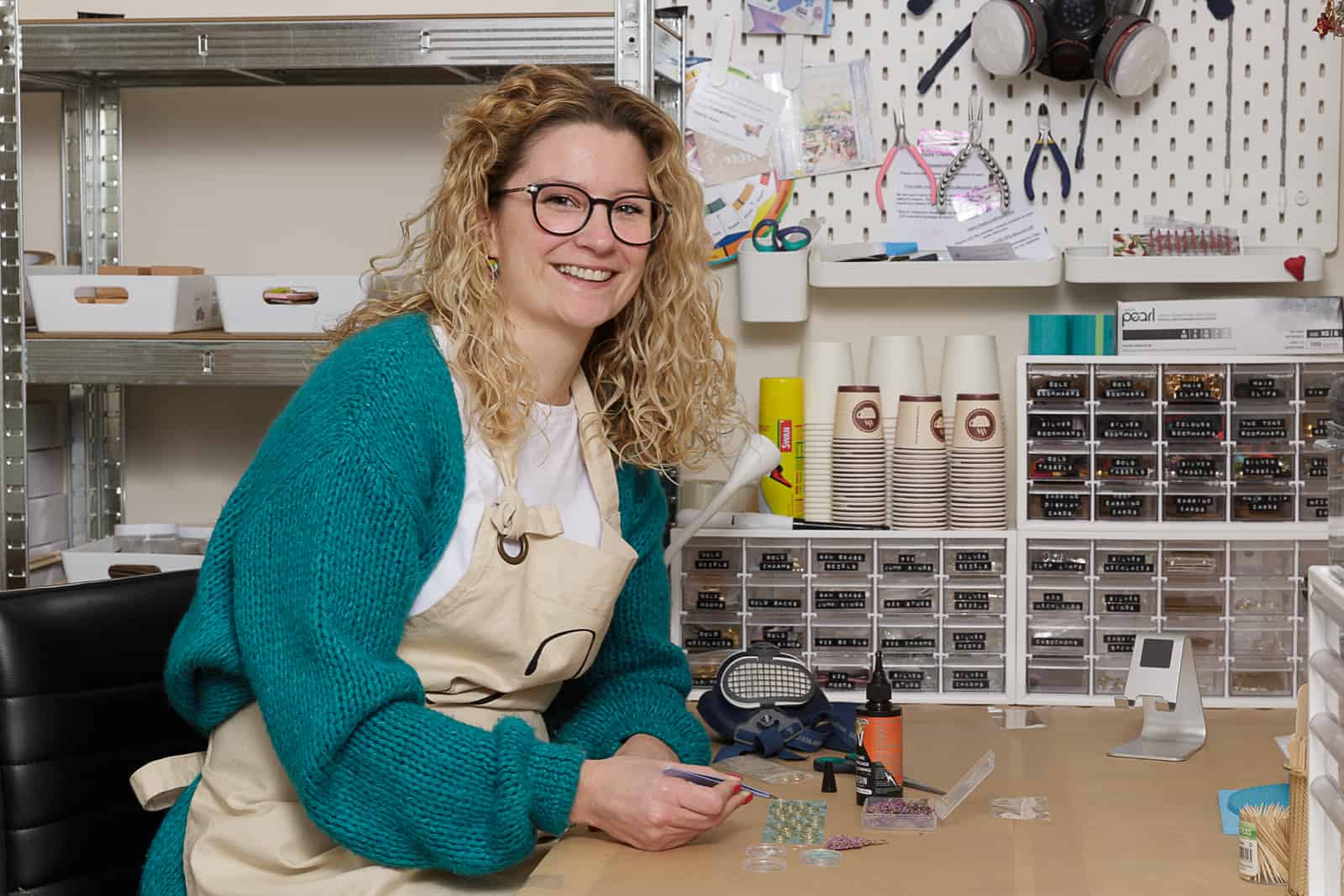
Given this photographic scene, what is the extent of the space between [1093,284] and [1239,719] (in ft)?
2.38

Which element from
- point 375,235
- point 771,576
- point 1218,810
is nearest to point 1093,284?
point 771,576

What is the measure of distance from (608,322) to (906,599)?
640 mm

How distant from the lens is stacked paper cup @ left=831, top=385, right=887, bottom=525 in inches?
79.0

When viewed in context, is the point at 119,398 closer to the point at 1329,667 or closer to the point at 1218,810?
the point at 1218,810

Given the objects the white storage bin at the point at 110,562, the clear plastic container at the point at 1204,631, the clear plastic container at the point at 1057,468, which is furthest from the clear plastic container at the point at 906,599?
the white storage bin at the point at 110,562

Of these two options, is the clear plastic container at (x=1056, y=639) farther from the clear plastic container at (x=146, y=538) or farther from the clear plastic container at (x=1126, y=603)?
the clear plastic container at (x=146, y=538)

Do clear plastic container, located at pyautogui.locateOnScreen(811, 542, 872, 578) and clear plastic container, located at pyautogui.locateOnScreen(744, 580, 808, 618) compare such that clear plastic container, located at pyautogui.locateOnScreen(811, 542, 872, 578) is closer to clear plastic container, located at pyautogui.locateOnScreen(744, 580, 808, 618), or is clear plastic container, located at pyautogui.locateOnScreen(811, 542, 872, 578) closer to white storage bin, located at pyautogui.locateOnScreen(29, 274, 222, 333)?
clear plastic container, located at pyautogui.locateOnScreen(744, 580, 808, 618)

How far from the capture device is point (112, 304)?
6.46ft

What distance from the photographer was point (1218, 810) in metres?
1.43

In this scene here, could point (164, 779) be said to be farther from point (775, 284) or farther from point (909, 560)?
point (775, 284)

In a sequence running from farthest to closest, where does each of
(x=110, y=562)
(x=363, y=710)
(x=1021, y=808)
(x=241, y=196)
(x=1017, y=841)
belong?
(x=241, y=196) < (x=110, y=562) < (x=1021, y=808) < (x=1017, y=841) < (x=363, y=710)

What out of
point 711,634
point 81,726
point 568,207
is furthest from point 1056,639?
point 81,726

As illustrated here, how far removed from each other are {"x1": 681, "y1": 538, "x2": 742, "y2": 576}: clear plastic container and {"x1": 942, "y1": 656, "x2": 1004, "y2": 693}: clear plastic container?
335 mm

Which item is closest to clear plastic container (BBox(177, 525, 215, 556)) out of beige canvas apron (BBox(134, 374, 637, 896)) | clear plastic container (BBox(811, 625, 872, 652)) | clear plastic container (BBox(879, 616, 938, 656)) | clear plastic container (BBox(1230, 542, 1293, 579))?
beige canvas apron (BBox(134, 374, 637, 896))
